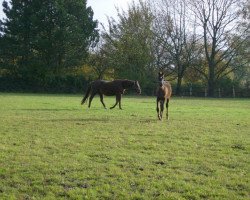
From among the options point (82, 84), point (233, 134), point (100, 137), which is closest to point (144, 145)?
point (100, 137)

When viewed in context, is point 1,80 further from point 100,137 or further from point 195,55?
point 100,137

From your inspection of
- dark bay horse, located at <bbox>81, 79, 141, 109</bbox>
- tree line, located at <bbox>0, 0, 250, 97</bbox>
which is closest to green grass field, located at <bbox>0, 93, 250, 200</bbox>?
dark bay horse, located at <bbox>81, 79, 141, 109</bbox>

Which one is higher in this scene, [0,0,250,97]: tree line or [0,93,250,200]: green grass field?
[0,0,250,97]: tree line

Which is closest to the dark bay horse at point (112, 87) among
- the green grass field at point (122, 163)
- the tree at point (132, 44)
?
the green grass field at point (122, 163)

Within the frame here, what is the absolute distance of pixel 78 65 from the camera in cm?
5706

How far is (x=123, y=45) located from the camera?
2287 inches

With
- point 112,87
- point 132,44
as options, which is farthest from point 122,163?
point 132,44

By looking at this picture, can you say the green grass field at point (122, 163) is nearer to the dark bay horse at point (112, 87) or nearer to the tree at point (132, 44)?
the dark bay horse at point (112, 87)

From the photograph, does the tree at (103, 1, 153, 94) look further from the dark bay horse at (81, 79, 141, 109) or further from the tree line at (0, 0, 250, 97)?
the dark bay horse at (81, 79, 141, 109)

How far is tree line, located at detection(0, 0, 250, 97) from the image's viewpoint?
53.9 metres

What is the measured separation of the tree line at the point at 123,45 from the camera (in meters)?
53.9

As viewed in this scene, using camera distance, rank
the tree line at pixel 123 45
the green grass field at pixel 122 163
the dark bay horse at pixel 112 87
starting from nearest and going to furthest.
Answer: the green grass field at pixel 122 163, the dark bay horse at pixel 112 87, the tree line at pixel 123 45

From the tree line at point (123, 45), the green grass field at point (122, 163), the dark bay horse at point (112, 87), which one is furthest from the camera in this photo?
the tree line at point (123, 45)

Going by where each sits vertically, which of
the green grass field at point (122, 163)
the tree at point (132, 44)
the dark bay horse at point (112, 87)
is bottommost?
the green grass field at point (122, 163)
